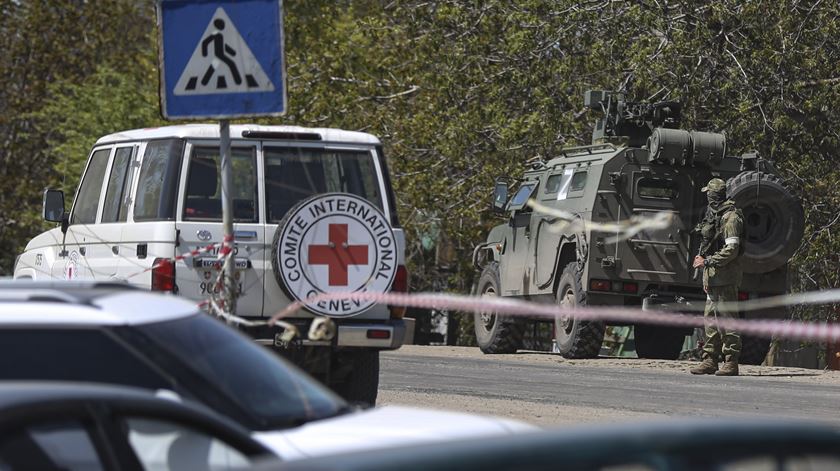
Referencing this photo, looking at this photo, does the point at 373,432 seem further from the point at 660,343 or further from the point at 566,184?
the point at 660,343

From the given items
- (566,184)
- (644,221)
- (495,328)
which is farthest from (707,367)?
(495,328)

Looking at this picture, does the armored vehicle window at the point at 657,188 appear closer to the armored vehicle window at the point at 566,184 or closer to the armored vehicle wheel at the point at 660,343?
the armored vehicle window at the point at 566,184

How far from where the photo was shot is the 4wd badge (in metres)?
10.7

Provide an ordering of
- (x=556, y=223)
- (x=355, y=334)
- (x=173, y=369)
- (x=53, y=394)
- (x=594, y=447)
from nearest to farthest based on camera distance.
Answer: (x=594, y=447)
(x=53, y=394)
(x=173, y=369)
(x=355, y=334)
(x=556, y=223)

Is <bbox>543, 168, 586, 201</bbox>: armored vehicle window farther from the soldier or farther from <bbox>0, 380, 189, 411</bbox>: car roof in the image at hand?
<bbox>0, 380, 189, 411</bbox>: car roof

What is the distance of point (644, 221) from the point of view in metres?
20.9

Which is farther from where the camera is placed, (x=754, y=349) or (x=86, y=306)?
(x=754, y=349)

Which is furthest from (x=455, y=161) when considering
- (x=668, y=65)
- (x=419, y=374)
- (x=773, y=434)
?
(x=773, y=434)

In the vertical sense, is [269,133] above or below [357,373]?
above

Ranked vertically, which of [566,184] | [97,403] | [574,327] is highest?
[566,184]

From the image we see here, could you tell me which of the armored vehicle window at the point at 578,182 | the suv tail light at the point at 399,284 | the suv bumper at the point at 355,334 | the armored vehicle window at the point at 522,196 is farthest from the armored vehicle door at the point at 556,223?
the suv bumper at the point at 355,334

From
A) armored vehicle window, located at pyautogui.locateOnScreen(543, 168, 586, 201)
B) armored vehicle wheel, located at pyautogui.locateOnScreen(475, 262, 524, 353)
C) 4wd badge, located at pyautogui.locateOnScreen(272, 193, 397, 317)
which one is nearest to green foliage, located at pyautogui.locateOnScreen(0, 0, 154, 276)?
armored vehicle wheel, located at pyautogui.locateOnScreen(475, 262, 524, 353)

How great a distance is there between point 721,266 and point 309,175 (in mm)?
8564

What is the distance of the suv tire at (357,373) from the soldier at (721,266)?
8.20m
